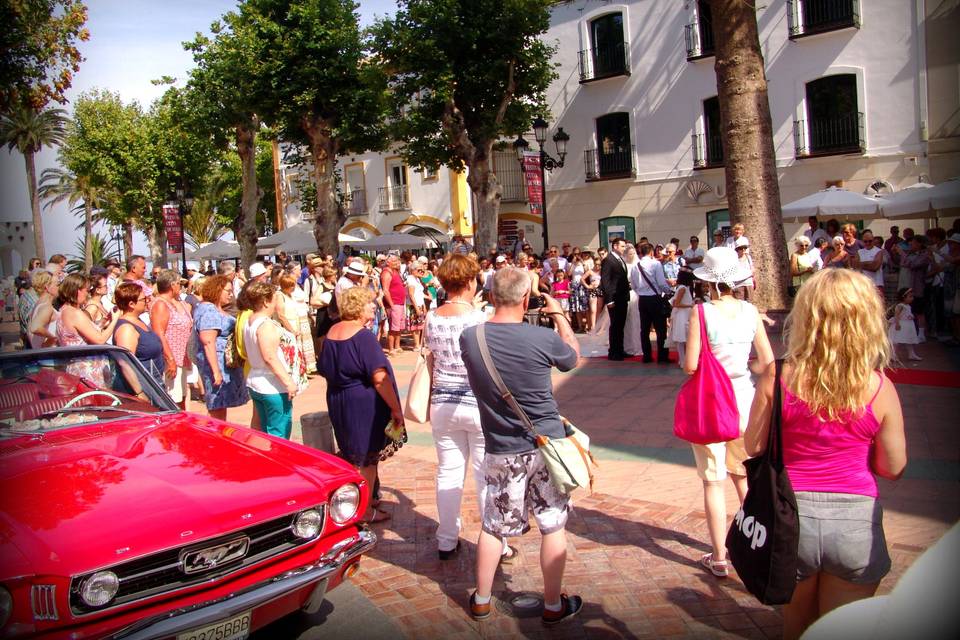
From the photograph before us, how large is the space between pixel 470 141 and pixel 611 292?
522 inches

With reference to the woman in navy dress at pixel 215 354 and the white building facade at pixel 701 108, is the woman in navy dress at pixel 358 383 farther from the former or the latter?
the white building facade at pixel 701 108

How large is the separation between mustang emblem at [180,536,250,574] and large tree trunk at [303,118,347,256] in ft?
73.7

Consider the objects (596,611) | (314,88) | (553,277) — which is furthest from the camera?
(314,88)

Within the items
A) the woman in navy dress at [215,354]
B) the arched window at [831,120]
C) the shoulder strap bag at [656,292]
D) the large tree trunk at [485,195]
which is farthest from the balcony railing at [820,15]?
the woman in navy dress at [215,354]

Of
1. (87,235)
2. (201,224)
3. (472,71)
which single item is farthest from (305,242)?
(201,224)

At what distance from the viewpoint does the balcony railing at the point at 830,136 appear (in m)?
21.2

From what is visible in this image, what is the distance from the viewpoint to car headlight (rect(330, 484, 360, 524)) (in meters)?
3.93

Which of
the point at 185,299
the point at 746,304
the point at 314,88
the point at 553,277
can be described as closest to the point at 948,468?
the point at 746,304

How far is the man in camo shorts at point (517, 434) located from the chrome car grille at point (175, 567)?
1.01 m

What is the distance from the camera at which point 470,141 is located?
2373 centimetres

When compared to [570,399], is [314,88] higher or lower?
higher

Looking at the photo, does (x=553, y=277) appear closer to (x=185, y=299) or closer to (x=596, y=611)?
(x=185, y=299)

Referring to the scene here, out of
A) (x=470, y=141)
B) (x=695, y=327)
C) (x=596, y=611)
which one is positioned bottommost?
(x=596, y=611)

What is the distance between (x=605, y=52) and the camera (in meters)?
25.8
